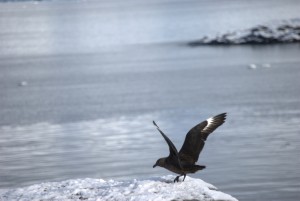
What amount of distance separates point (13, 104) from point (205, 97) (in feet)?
29.6

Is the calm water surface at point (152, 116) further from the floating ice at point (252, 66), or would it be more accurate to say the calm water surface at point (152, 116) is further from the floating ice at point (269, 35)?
the floating ice at point (269, 35)

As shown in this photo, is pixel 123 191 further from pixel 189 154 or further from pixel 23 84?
pixel 23 84

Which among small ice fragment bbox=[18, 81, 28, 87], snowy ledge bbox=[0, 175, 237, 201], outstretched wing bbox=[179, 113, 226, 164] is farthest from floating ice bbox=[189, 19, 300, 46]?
snowy ledge bbox=[0, 175, 237, 201]

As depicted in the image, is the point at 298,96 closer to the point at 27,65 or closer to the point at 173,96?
the point at 173,96

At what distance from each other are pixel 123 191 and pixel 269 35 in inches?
1997

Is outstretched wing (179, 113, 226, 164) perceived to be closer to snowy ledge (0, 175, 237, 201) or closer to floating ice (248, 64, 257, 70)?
snowy ledge (0, 175, 237, 201)

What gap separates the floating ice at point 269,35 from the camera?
198ft

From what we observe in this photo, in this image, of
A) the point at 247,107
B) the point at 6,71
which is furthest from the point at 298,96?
the point at 6,71

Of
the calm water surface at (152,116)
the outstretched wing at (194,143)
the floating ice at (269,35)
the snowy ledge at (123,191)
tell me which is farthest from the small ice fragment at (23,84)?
the outstretched wing at (194,143)

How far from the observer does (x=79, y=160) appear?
20891 millimetres

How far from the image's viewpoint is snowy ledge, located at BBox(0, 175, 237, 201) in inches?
450

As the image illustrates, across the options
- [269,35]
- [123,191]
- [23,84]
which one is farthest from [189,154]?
[269,35]

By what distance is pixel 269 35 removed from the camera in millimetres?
61062

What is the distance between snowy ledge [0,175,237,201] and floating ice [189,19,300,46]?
4918cm
